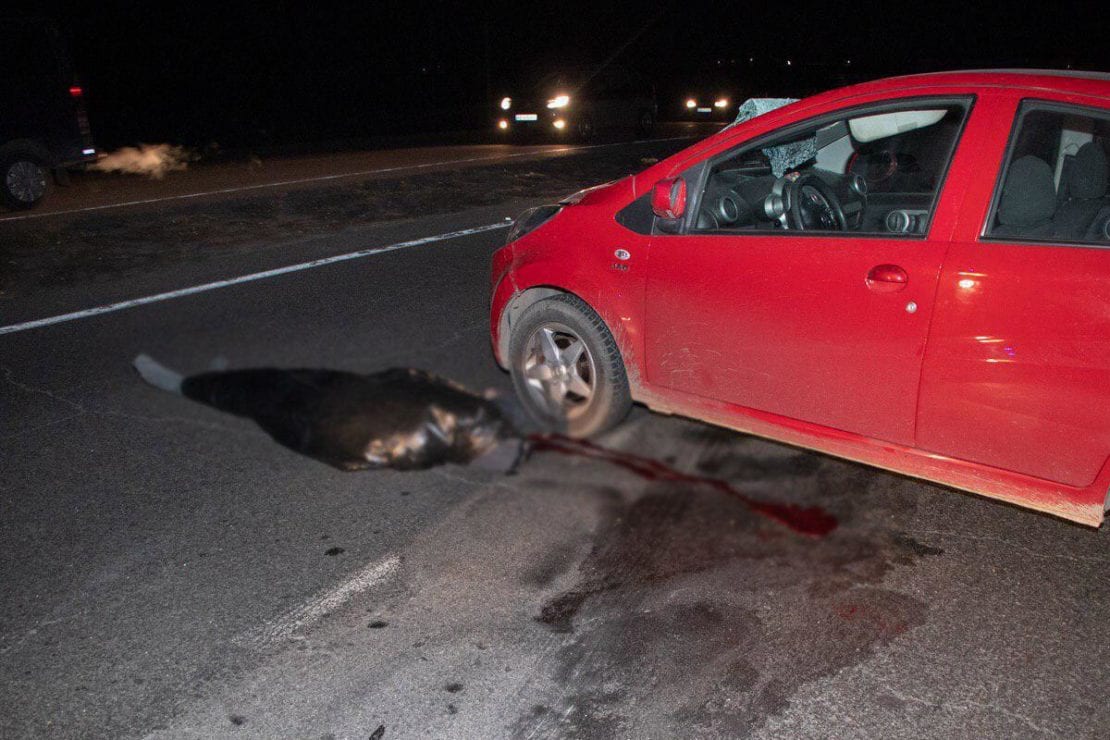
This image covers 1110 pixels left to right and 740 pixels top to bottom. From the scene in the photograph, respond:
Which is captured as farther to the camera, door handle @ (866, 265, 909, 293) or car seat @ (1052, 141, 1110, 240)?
car seat @ (1052, 141, 1110, 240)

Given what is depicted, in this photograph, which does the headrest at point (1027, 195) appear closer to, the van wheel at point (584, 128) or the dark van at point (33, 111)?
the dark van at point (33, 111)

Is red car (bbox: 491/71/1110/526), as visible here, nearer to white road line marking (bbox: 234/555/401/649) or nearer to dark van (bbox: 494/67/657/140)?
white road line marking (bbox: 234/555/401/649)

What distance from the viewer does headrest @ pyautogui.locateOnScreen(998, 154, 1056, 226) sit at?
3.18 m

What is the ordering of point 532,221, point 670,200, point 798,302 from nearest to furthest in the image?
1. point 798,302
2. point 670,200
3. point 532,221

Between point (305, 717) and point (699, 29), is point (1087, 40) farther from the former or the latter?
point (305, 717)

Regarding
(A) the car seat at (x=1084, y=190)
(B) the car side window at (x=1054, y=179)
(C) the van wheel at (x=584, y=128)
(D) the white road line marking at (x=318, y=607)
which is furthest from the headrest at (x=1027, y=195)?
(C) the van wheel at (x=584, y=128)

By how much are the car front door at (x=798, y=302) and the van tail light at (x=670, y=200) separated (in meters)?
0.07

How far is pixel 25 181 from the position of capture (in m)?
11.8

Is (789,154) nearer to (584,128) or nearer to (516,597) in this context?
(516,597)

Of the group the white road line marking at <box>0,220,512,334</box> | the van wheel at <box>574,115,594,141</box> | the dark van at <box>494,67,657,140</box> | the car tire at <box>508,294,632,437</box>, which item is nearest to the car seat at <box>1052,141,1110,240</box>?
the car tire at <box>508,294,632,437</box>

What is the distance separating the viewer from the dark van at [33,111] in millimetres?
11672

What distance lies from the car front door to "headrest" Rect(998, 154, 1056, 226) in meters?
0.19

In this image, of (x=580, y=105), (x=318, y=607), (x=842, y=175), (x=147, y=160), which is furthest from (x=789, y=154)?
(x=580, y=105)

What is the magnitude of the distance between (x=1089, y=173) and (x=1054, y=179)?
5.1 inches
